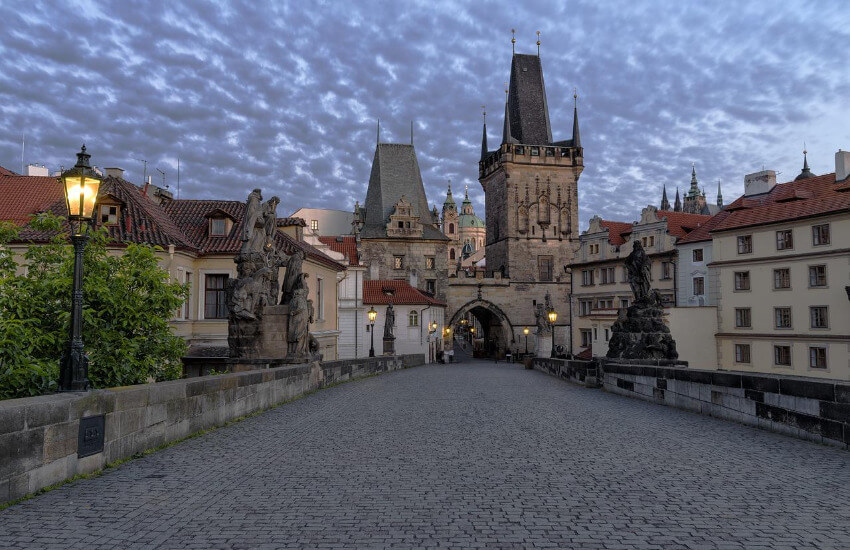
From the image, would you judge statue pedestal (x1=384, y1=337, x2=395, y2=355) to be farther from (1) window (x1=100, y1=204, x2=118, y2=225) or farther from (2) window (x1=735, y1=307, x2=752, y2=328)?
(2) window (x1=735, y1=307, x2=752, y2=328)

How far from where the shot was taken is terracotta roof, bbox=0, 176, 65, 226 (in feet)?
92.4

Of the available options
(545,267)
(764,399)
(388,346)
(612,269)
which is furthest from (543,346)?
(764,399)

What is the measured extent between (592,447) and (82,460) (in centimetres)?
597

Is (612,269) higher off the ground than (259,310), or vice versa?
(612,269)

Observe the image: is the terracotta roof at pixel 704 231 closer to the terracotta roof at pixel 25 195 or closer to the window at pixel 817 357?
the window at pixel 817 357

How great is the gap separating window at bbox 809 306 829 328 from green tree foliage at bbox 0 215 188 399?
3328 centimetres

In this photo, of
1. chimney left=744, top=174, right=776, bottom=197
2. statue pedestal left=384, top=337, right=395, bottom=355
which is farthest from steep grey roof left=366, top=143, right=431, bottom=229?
chimney left=744, top=174, right=776, bottom=197

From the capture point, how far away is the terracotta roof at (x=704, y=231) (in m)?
41.6

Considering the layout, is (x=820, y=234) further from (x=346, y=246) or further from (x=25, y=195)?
(x=25, y=195)

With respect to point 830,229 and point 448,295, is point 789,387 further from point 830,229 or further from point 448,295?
point 448,295

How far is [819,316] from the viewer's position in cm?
3459

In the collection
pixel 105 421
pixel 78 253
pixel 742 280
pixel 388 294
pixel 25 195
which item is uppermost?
pixel 25 195

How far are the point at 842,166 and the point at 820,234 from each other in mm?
5768

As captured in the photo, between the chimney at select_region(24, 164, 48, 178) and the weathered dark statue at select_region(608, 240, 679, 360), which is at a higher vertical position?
the chimney at select_region(24, 164, 48, 178)
